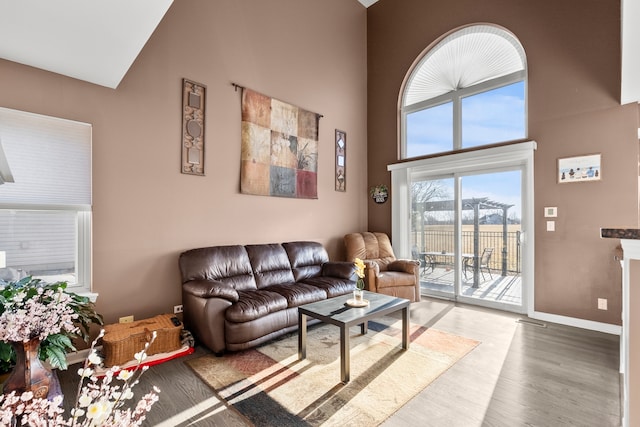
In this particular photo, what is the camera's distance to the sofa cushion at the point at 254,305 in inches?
114

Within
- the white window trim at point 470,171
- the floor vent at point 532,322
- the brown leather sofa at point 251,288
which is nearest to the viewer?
the brown leather sofa at point 251,288

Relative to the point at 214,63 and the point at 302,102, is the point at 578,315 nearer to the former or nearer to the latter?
the point at 302,102

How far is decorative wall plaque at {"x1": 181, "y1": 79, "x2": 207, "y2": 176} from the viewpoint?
3600 millimetres

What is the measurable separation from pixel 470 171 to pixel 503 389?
318 centimetres

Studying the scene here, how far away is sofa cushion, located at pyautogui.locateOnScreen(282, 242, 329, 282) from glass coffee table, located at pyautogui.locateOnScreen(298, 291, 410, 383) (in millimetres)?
1213

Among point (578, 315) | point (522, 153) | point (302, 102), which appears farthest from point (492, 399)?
point (302, 102)

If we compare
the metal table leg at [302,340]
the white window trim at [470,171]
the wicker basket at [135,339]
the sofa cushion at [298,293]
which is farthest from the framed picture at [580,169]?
the wicker basket at [135,339]

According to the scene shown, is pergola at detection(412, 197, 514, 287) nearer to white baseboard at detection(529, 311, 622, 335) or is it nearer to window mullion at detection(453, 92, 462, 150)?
white baseboard at detection(529, 311, 622, 335)

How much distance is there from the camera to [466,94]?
4.91m

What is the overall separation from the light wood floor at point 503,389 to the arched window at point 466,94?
267 cm

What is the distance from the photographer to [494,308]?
4.43 m

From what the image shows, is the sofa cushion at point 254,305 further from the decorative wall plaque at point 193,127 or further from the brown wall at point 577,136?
the brown wall at point 577,136

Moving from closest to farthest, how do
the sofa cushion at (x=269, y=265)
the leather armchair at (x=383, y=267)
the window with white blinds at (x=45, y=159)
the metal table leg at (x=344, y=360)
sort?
the metal table leg at (x=344, y=360) → the window with white blinds at (x=45, y=159) → the sofa cushion at (x=269, y=265) → the leather armchair at (x=383, y=267)

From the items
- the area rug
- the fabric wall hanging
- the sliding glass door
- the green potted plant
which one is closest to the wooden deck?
the sliding glass door
